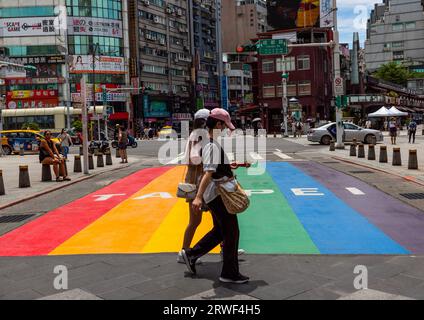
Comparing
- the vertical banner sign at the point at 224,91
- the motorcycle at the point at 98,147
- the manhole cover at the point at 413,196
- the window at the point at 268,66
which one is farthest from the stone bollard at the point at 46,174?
the vertical banner sign at the point at 224,91

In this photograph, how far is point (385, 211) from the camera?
9727 millimetres

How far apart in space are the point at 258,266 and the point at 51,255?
2900 millimetres

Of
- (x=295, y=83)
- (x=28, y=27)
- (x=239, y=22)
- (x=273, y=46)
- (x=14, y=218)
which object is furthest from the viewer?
(x=239, y=22)

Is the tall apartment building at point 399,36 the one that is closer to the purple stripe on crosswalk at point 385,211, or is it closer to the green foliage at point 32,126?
the green foliage at point 32,126

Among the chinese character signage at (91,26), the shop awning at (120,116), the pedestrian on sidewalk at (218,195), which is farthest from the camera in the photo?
the shop awning at (120,116)

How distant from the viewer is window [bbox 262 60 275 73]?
7019 centimetres

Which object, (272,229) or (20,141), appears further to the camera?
(20,141)

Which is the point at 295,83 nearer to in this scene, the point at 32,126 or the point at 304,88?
the point at 304,88

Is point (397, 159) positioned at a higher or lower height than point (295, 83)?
lower

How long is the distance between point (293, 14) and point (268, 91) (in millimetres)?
14543

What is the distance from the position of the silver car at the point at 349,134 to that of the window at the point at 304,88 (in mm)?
35382

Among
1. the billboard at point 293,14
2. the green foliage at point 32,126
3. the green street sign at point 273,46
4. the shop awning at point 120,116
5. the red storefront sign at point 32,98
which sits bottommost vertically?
the green foliage at point 32,126

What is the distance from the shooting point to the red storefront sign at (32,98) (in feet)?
219

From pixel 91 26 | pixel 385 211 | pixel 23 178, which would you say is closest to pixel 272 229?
pixel 385 211
